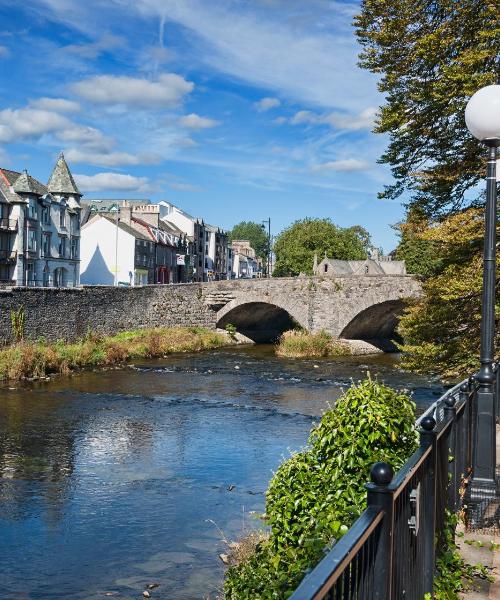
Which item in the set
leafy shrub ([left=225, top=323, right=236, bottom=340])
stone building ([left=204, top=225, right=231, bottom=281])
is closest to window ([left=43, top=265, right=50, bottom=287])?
leafy shrub ([left=225, top=323, right=236, bottom=340])

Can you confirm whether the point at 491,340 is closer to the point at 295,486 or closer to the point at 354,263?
the point at 295,486

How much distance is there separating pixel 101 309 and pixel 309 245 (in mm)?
47650

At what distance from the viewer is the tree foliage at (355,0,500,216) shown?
1523cm

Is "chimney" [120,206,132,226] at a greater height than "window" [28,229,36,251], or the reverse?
"chimney" [120,206,132,226]

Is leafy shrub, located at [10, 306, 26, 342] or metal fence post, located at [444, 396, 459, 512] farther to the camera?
leafy shrub, located at [10, 306, 26, 342]

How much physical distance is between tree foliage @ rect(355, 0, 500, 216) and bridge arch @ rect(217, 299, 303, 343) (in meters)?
28.8

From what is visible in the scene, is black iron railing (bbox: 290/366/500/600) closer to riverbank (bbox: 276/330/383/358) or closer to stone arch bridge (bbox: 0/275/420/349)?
stone arch bridge (bbox: 0/275/420/349)

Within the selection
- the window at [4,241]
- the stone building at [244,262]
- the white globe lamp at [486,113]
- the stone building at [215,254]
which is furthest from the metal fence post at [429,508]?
the stone building at [244,262]

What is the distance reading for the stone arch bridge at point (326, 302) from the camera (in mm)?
41750

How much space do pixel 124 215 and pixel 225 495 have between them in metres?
61.8

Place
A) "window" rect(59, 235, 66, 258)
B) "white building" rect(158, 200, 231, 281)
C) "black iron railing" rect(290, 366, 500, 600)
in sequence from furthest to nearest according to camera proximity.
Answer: "white building" rect(158, 200, 231, 281), "window" rect(59, 235, 66, 258), "black iron railing" rect(290, 366, 500, 600)

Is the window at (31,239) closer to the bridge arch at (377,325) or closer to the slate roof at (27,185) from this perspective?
the slate roof at (27,185)

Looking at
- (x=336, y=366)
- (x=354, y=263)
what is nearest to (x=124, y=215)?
(x=354, y=263)

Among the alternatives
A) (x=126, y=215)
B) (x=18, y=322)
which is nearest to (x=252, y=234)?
(x=126, y=215)
